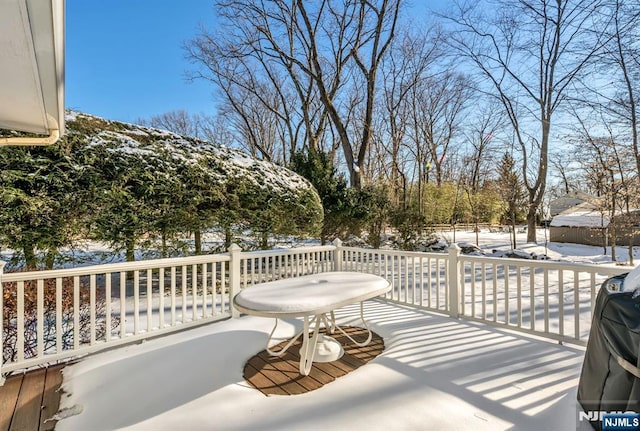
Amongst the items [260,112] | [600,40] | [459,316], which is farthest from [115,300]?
[260,112]

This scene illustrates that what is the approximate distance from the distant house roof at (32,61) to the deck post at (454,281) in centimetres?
393

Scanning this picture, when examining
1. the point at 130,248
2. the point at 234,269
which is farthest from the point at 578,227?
the point at 130,248

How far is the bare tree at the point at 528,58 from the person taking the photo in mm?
10941

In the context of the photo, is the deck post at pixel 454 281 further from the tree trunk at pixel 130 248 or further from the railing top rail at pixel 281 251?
the tree trunk at pixel 130 248

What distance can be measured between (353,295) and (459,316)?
194 centimetres

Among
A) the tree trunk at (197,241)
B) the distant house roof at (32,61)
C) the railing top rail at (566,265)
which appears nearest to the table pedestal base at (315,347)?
the railing top rail at (566,265)

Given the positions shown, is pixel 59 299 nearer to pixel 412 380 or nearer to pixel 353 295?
pixel 353 295

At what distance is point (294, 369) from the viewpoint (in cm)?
259

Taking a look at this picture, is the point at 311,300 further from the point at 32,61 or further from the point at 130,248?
the point at 130,248

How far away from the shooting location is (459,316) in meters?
3.80

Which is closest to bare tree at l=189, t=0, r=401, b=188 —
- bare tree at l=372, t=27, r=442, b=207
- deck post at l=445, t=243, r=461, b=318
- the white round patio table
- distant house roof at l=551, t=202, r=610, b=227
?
bare tree at l=372, t=27, r=442, b=207

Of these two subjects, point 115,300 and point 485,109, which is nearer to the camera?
point 115,300

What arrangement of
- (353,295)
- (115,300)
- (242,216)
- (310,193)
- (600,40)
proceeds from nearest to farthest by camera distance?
1. (353,295)
2. (115,300)
3. (242,216)
4. (310,193)
5. (600,40)

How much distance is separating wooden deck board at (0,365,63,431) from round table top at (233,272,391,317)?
1371 millimetres
